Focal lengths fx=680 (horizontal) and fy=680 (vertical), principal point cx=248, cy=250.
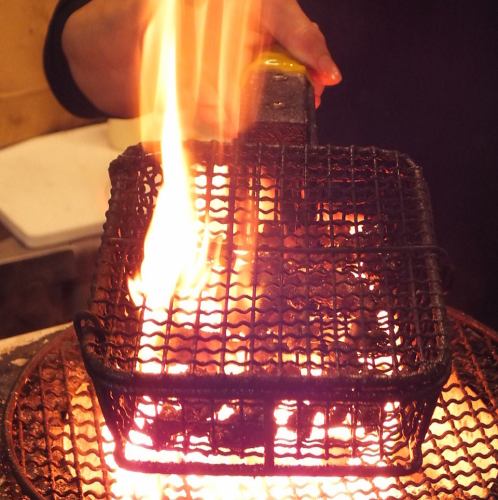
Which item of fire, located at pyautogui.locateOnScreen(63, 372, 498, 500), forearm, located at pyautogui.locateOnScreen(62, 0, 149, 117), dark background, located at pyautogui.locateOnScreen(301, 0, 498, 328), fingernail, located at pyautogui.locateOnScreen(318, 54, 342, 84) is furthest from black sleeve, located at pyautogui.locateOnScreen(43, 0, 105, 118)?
fire, located at pyautogui.locateOnScreen(63, 372, 498, 500)

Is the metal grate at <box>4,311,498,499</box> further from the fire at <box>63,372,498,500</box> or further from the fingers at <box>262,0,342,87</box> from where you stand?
the fingers at <box>262,0,342,87</box>

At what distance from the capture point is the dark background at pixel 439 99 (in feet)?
4.12

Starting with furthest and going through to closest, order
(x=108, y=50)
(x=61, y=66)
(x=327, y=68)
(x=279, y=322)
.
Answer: (x=61, y=66) < (x=108, y=50) < (x=327, y=68) < (x=279, y=322)

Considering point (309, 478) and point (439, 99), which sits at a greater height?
point (439, 99)

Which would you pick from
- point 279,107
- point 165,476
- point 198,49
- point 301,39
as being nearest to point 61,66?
point 198,49

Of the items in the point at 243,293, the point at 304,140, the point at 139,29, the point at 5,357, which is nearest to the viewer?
the point at 243,293

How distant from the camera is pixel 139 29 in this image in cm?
133

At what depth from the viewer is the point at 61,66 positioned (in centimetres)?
151

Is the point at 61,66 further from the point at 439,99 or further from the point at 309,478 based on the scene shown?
the point at 309,478

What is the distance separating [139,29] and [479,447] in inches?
38.1

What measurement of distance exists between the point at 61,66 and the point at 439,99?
82 cm

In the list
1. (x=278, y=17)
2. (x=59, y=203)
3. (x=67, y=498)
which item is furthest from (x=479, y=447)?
(x=59, y=203)

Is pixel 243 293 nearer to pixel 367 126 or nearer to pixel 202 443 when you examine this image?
pixel 202 443

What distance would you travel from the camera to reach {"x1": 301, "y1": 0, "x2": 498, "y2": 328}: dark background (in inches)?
49.4
